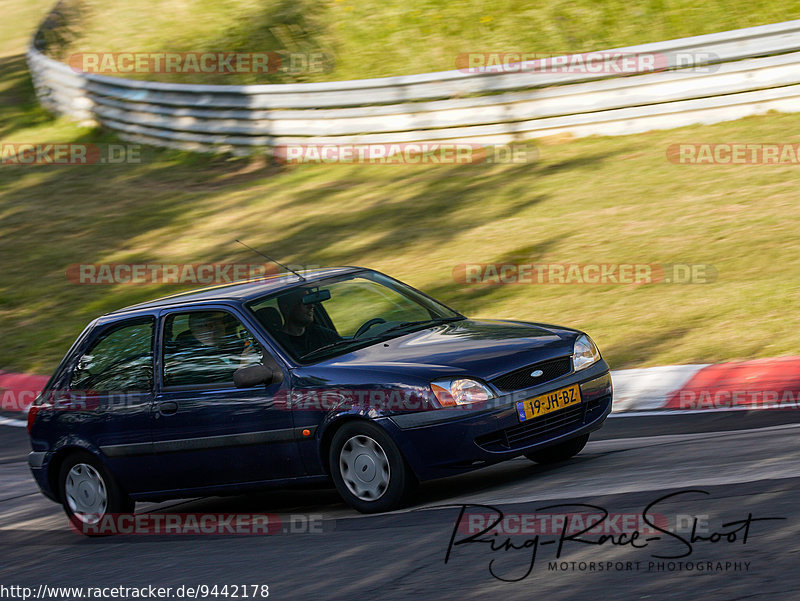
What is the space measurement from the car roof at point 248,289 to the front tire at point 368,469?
50.6 inches

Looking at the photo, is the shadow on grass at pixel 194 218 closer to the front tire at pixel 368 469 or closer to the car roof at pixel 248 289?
the car roof at pixel 248 289

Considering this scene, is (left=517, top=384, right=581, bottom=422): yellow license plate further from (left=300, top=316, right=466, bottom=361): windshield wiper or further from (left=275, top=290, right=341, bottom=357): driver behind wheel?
(left=275, top=290, right=341, bottom=357): driver behind wheel

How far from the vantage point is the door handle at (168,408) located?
23.8ft

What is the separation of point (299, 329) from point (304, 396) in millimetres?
644

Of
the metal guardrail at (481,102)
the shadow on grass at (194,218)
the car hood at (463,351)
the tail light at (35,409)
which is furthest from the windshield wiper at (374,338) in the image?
the metal guardrail at (481,102)

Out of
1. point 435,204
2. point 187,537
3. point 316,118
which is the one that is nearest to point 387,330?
point 187,537

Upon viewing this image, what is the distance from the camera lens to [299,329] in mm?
7273

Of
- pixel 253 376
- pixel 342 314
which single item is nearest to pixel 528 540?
pixel 253 376

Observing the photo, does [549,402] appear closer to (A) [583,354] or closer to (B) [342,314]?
(A) [583,354]

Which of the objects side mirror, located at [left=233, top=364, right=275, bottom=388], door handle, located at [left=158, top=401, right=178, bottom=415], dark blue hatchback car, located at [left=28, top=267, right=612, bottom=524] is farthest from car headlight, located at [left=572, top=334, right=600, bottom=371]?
door handle, located at [left=158, top=401, right=178, bottom=415]

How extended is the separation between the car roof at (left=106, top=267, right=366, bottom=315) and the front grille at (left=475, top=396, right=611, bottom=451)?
186 centimetres

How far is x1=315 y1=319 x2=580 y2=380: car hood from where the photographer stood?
6.54 meters

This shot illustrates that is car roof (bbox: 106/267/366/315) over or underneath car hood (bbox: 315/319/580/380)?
over

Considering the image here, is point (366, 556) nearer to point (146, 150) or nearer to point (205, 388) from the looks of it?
point (205, 388)
